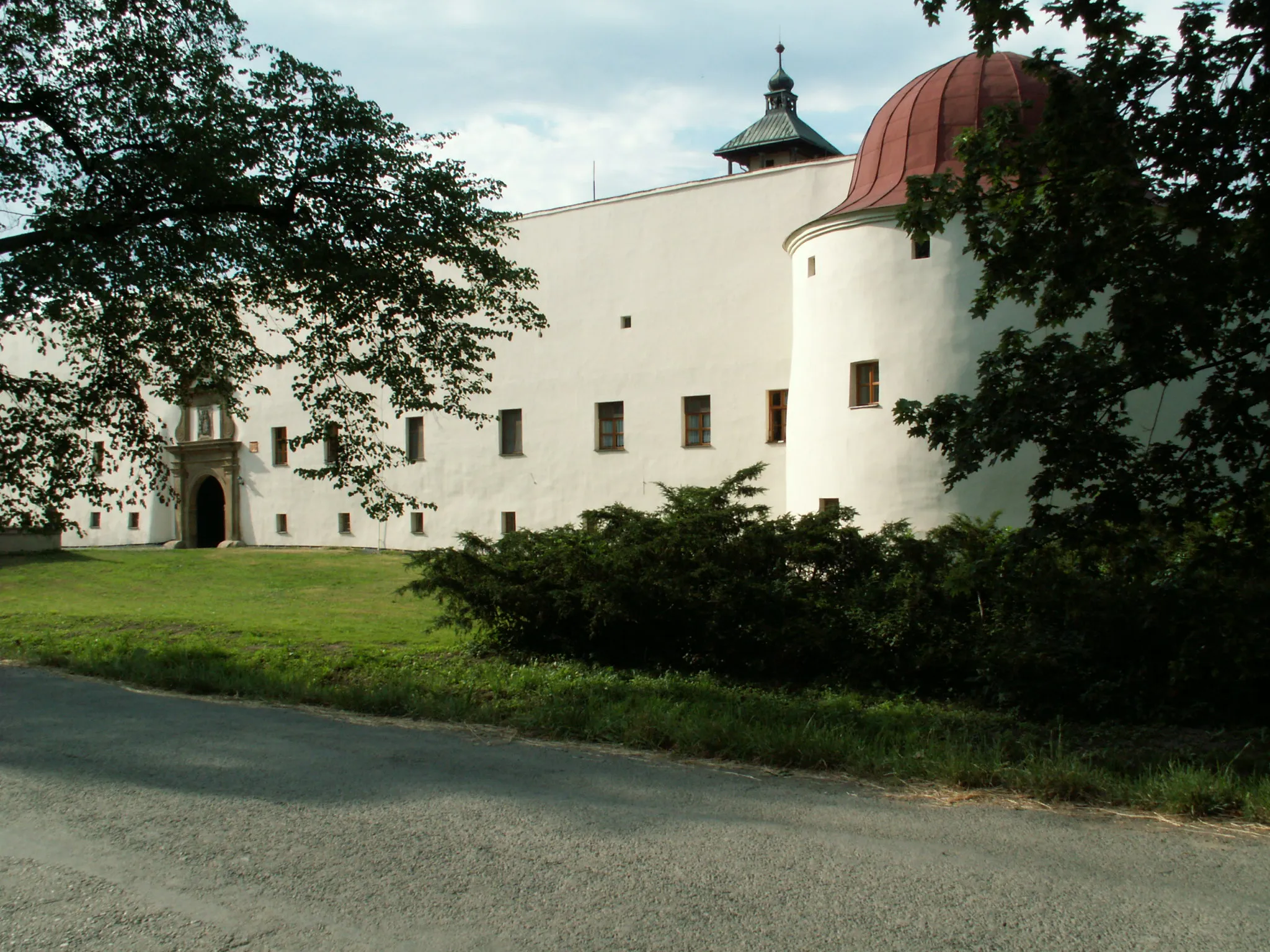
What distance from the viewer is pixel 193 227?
41.9ft

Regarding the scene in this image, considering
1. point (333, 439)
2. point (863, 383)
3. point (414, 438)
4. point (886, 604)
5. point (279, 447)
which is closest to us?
point (886, 604)

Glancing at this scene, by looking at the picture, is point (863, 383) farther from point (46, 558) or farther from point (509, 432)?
point (46, 558)

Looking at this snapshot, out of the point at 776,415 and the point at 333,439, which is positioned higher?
the point at 776,415

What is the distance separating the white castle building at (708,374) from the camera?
22047 millimetres

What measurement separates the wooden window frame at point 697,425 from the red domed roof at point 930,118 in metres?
7.23

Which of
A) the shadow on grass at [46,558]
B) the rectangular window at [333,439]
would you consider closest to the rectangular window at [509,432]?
the shadow on grass at [46,558]

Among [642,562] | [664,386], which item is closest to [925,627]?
[642,562]

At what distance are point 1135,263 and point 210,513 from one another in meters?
40.7

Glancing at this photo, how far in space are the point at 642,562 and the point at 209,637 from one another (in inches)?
244

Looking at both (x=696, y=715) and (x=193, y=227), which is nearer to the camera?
(x=696, y=715)

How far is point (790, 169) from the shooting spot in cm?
2789

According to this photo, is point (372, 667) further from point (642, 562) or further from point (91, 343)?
point (91, 343)

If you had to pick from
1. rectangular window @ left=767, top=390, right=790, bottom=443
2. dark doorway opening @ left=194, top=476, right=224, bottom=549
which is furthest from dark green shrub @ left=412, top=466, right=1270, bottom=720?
dark doorway opening @ left=194, top=476, right=224, bottom=549

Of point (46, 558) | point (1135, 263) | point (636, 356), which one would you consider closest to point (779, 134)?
point (636, 356)
